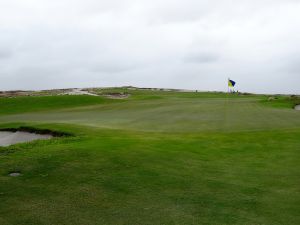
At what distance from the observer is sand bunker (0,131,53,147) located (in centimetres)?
3146

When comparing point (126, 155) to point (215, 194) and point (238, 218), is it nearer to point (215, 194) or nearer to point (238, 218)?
point (215, 194)

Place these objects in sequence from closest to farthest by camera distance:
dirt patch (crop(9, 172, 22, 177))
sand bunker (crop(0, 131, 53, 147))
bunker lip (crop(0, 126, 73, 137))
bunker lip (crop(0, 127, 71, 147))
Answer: dirt patch (crop(9, 172, 22, 177))
bunker lip (crop(0, 126, 73, 137))
bunker lip (crop(0, 127, 71, 147))
sand bunker (crop(0, 131, 53, 147))

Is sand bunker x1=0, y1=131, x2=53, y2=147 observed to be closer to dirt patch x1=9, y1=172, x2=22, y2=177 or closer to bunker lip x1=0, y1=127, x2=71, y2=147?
bunker lip x1=0, y1=127, x2=71, y2=147

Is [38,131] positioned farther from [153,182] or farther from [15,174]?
[153,182]

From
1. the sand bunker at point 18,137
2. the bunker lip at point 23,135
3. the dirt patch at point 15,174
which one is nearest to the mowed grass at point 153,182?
the dirt patch at point 15,174

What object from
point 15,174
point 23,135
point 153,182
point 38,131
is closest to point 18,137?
point 23,135

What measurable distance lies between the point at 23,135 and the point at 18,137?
705mm

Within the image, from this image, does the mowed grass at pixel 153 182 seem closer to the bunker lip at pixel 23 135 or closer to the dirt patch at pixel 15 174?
the dirt patch at pixel 15 174

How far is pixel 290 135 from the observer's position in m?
27.2

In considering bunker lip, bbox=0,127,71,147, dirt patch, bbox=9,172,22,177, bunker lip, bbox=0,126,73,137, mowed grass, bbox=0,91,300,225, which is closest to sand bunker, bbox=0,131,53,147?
bunker lip, bbox=0,127,71,147

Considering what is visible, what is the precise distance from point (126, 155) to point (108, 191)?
197 inches

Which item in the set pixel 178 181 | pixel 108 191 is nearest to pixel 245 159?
pixel 178 181

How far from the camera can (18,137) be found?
3312 cm

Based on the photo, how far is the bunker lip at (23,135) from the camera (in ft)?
102
